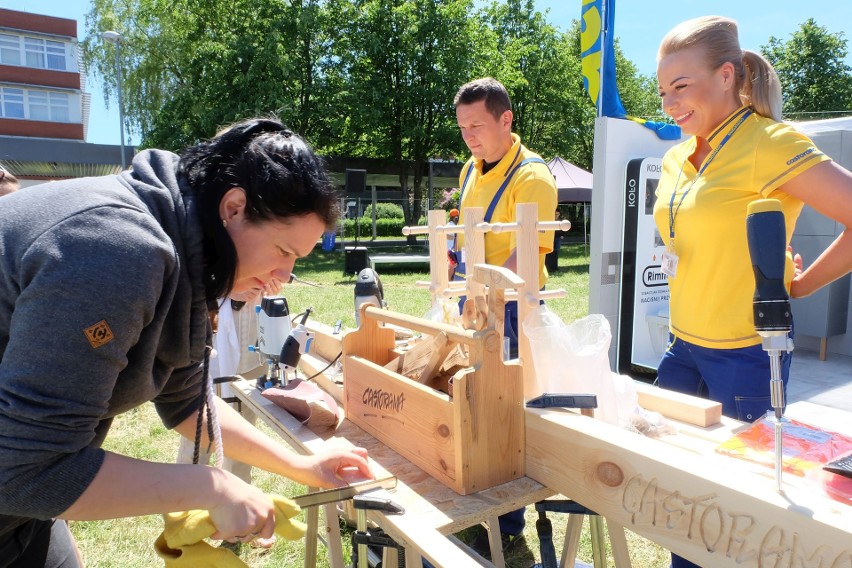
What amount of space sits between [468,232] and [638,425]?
0.96m

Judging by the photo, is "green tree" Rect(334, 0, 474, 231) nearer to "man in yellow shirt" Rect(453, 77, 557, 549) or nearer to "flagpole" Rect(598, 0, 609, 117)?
"flagpole" Rect(598, 0, 609, 117)

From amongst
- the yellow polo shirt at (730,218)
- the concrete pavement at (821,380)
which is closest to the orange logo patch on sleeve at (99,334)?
the yellow polo shirt at (730,218)

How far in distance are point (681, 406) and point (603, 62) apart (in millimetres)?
3366

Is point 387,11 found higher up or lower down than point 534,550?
higher up

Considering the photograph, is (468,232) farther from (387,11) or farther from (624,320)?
(387,11)

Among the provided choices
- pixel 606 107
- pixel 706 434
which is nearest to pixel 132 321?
pixel 706 434

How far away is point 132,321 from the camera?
0.79 m

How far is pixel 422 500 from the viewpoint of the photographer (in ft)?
4.04

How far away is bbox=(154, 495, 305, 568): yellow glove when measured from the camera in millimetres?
943

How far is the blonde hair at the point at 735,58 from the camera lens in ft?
4.96

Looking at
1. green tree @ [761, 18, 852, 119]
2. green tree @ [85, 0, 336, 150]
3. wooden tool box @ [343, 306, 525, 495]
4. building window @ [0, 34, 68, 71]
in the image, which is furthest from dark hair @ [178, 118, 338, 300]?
building window @ [0, 34, 68, 71]

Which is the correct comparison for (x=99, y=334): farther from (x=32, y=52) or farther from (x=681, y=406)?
(x=32, y=52)

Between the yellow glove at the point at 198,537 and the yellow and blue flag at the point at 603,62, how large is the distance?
3.84 m

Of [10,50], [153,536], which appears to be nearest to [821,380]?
[153,536]
